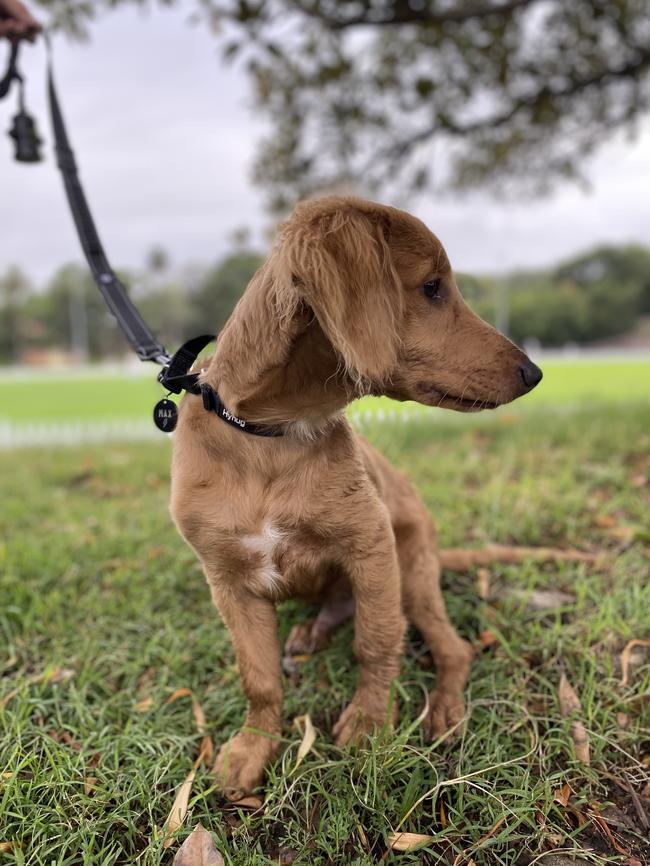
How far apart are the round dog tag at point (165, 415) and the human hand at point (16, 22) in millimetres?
1839

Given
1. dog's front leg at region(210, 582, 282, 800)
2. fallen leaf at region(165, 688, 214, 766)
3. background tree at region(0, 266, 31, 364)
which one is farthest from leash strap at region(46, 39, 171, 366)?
background tree at region(0, 266, 31, 364)

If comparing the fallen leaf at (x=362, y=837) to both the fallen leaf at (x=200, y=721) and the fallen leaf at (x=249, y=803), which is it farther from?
the fallen leaf at (x=200, y=721)

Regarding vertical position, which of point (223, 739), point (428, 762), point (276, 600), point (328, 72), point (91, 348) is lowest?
point (91, 348)

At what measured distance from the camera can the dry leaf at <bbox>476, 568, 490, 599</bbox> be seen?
2.61 m

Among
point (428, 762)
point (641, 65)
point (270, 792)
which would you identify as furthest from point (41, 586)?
point (641, 65)

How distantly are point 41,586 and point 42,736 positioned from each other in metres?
1.16

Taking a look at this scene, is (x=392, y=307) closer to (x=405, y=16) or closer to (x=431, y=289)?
(x=431, y=289)

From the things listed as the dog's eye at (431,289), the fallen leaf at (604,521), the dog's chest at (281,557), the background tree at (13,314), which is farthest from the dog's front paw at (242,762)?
the background tree at (13,314)

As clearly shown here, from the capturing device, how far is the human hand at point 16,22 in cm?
255

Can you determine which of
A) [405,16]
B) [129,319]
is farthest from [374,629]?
[405,16]

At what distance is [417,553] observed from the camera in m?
2.22

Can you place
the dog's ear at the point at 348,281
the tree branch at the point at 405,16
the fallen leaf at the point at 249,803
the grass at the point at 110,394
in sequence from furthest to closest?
1. the grass at the point at 110,394
2. the tree branch at the point at 405,16
3. the fallen leaf at the point at 249,803
4. the dog's ear at the point at 348,281

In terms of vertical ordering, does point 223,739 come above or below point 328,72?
below

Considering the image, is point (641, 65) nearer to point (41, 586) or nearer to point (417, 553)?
point (417, 553)
